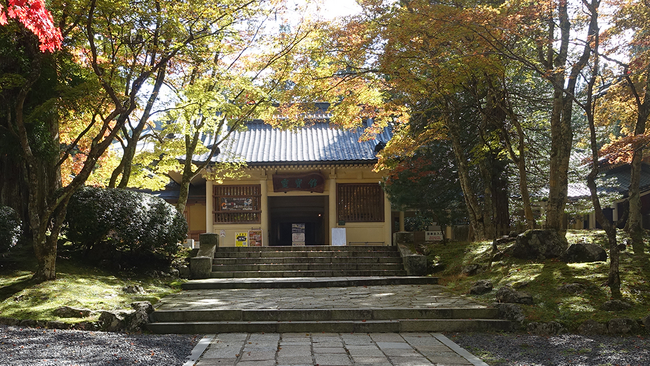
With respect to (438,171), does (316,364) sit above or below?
below

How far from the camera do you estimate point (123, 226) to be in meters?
9.88

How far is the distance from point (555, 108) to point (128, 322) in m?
8.69

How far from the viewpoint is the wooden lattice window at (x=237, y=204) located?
57.1 ft

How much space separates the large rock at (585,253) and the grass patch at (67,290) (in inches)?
299

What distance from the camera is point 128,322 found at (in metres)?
6.46

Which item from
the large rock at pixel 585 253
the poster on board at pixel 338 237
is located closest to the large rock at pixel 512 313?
the large rock at pixel 585 253

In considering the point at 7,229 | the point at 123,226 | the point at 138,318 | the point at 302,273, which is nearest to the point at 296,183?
the point at 302,273

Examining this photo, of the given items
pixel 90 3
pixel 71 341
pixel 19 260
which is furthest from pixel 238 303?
pixel 90 3

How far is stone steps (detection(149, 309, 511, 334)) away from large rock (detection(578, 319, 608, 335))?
93 cm

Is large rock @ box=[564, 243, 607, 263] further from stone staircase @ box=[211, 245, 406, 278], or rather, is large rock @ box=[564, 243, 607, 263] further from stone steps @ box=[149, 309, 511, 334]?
stone staircase @ box=[211, 245, 406, 278]

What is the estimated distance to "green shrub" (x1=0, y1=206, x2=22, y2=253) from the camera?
8.49m

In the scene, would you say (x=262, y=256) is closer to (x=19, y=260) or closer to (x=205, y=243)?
(x=205, y=243)

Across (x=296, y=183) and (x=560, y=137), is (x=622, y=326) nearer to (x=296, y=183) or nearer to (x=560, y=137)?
(x=560, y=137)

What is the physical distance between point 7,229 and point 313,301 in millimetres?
5651
